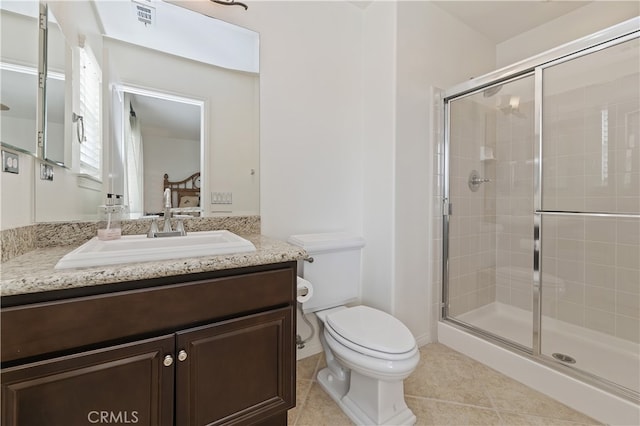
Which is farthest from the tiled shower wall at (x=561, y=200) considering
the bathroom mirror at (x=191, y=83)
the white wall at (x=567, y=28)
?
the bathroom mirror at (x=191, y=83)

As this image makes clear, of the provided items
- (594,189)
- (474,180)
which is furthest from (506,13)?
(594,189)

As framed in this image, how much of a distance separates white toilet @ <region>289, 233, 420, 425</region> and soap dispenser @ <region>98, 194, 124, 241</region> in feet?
2.78

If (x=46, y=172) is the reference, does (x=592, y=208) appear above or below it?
below

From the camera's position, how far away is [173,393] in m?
0.86

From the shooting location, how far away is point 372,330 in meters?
1.33


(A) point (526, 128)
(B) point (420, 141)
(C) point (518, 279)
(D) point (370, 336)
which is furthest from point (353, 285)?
(A) point (526, 128)

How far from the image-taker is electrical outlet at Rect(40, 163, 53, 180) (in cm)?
102

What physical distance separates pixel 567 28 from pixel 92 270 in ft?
10.6

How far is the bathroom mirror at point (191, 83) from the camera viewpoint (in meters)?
1.31

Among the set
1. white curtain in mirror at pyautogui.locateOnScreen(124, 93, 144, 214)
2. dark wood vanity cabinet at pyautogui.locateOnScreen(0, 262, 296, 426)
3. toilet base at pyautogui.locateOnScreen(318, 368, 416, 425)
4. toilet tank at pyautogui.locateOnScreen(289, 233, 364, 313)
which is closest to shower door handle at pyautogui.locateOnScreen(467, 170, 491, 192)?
toilet tank at pyautogui.locateOnScreen(289, 233, 364, 313)

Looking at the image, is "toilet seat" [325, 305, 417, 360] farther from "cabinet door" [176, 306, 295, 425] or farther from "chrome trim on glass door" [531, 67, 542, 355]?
"chrome trim on glass door" [531, 67, 542, 355]

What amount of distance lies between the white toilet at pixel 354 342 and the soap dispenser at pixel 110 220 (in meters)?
0.85

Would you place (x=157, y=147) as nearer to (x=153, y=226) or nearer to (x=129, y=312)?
(x=153, y=226)

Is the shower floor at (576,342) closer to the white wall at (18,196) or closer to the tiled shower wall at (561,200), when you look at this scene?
the tiled shower wall at (561,200)
